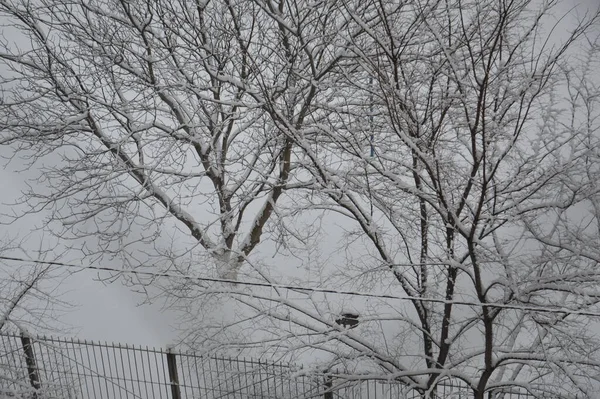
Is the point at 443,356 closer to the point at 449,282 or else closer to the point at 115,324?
the point at 449,282

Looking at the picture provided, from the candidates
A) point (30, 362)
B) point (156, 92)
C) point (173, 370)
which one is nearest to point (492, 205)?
point (173, 370)

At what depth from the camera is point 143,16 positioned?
7.83 metres

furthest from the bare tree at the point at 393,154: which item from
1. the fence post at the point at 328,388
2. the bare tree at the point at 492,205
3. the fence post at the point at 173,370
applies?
the fence post at the point at 173,370

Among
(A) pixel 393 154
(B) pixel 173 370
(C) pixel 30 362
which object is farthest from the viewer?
(A) pixel 393 154

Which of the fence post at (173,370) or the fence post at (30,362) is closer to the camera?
the fence post at (173,370)

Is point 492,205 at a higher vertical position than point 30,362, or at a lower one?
higher

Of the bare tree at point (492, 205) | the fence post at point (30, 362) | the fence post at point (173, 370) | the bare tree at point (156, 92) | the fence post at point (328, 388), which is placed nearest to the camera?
the bare tree at point (492, 205)

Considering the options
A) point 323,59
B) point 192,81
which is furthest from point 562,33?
point 192,81

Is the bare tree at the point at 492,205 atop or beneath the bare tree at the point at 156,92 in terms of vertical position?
beneath

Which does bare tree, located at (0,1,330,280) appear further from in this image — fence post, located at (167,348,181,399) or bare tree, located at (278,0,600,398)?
bare tree, located at (278,0,600,398)

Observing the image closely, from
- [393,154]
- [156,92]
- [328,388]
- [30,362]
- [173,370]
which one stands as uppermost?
[156,92]

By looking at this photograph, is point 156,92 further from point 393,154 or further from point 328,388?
point 328,388

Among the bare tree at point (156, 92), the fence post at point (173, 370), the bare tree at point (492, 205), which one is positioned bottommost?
the fence post at point (173, 370)

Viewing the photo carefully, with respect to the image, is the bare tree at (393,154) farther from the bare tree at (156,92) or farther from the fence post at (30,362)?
the fence post at (30,362)
